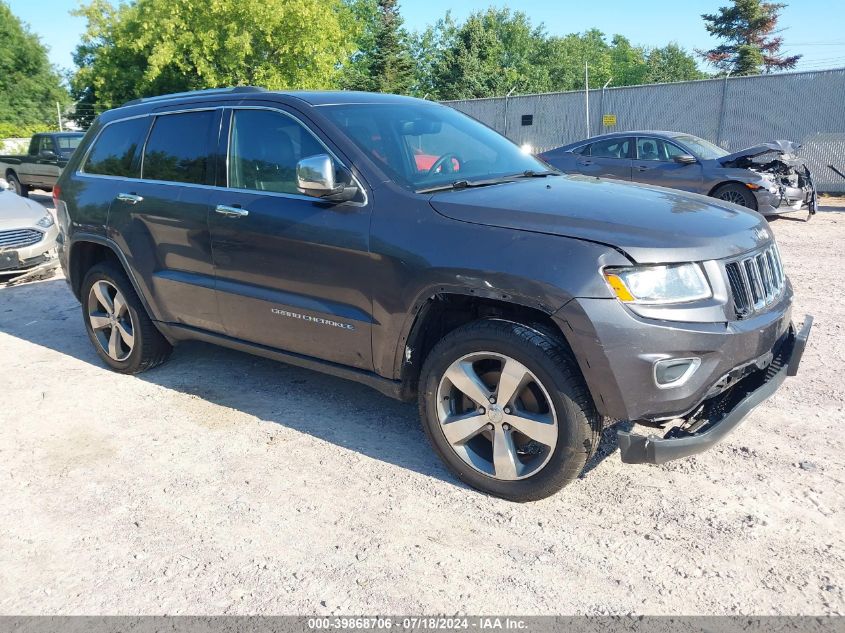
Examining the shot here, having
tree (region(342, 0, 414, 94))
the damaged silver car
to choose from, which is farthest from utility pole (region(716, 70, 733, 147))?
tree (region(342, 0, 414, 94))

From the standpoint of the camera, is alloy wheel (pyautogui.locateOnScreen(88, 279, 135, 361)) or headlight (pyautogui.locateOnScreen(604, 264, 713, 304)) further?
alloy wheel (pyautogui.locateOnScreen(88, 279, 135, 361))

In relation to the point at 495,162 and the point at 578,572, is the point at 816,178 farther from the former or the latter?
the point at 578,572

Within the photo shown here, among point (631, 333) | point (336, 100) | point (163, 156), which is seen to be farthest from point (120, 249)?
point (631, 333)

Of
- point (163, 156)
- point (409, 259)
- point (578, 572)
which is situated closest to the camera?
point (578, 572)

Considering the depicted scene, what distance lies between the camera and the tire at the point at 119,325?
4.88 meters

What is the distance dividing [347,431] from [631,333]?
191 centimetres

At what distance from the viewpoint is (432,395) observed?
332cm

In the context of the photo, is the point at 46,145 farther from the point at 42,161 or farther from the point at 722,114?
the point at 722,114

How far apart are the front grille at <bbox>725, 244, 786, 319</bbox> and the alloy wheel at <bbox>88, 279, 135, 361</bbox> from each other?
3864mm

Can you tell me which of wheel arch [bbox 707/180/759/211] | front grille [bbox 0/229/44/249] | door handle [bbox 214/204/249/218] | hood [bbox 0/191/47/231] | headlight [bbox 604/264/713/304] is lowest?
wheel arch [bbox 707/180/759/211]

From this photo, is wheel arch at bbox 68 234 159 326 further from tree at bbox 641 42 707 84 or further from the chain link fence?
tree at bbox 641 42 707 84

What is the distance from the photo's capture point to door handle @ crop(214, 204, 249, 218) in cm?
398

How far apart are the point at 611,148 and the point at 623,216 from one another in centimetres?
1010

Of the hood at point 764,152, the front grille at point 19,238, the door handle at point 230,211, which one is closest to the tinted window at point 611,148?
the hood at point 764,152
